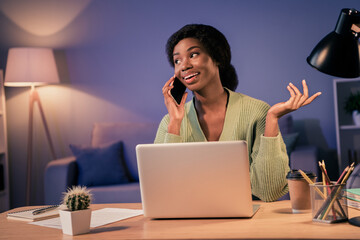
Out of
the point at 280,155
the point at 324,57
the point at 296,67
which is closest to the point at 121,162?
the point at 296,67

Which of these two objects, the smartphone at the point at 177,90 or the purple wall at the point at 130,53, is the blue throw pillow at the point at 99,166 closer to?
the purple wall at the point at 130,53

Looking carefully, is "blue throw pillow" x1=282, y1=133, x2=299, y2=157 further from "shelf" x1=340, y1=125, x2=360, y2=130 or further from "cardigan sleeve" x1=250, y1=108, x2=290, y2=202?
"cardigan sleeve" x1=250, y1=108, x2=290, y2=202

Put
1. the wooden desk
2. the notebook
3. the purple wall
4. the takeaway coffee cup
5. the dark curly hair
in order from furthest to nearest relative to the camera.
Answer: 1. the purple wall
2. the dark curly hair
3. the notebook
4. the takeaway coffee cup
5. the wooden desk

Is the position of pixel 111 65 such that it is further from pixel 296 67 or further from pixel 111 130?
pixel 296 67

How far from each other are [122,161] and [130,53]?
1122mm

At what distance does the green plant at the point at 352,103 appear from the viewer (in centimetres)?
380

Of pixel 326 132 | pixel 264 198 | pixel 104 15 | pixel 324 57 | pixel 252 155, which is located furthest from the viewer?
pixel 104 15

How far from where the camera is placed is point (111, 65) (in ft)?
14.4

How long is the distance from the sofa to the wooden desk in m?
1.85

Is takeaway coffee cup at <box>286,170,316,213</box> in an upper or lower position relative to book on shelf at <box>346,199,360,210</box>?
upper

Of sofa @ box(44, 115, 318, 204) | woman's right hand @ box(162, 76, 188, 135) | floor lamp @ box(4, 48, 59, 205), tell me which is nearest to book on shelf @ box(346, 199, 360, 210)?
woman's right hand @ box(162, 76, 188, 135)

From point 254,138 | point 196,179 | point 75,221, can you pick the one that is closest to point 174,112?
point 254,138

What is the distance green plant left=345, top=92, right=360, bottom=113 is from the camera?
3.80 m

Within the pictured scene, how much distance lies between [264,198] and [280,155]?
0.15 metres
